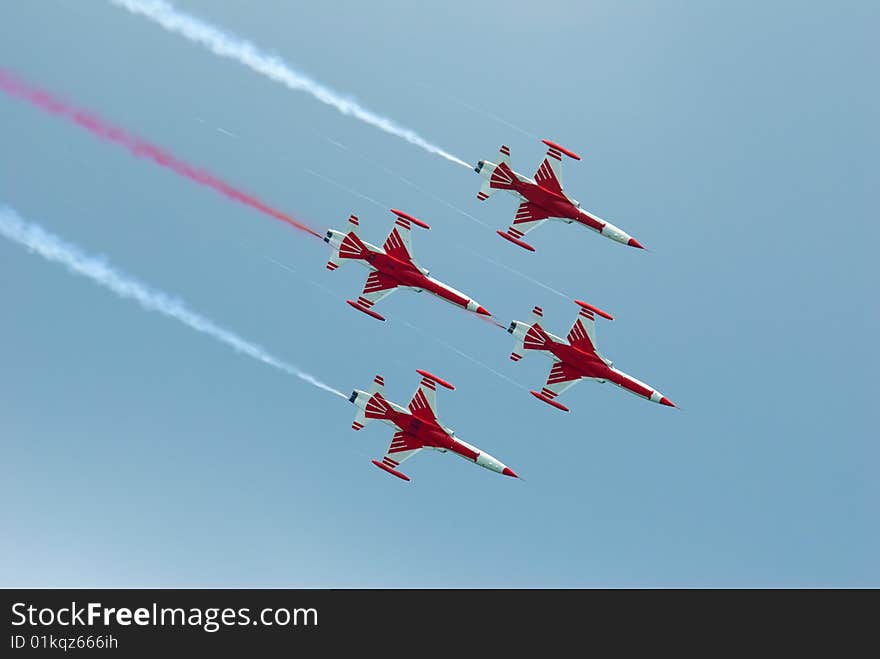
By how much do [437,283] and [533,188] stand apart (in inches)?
285

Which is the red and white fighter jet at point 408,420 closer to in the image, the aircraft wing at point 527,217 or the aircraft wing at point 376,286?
the aircraft wing at point 376,286

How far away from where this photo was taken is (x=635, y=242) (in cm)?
9788

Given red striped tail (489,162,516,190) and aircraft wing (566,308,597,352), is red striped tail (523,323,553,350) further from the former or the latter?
red striped tail (489,162,516,190)

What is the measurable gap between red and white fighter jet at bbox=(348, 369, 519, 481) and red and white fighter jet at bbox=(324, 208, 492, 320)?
420 centimetres

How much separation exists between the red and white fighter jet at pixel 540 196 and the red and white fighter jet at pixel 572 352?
4.22 m

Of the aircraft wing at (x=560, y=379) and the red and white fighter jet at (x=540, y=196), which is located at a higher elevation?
the red and white fighter jet at (x=540, y=196)

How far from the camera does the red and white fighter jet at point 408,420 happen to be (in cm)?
9400

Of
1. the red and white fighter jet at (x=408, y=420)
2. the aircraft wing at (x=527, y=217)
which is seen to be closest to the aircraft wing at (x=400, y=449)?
the red and white fighter jet at (x=408, y=420)

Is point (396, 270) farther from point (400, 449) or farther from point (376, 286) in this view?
point (400, 449)

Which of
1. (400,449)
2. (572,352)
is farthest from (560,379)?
(400,449)

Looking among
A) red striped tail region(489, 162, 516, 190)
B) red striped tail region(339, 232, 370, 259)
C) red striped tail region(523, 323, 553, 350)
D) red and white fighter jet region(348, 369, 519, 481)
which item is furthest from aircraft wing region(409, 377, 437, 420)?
red striped tail region(489, 162, 516, 190)
